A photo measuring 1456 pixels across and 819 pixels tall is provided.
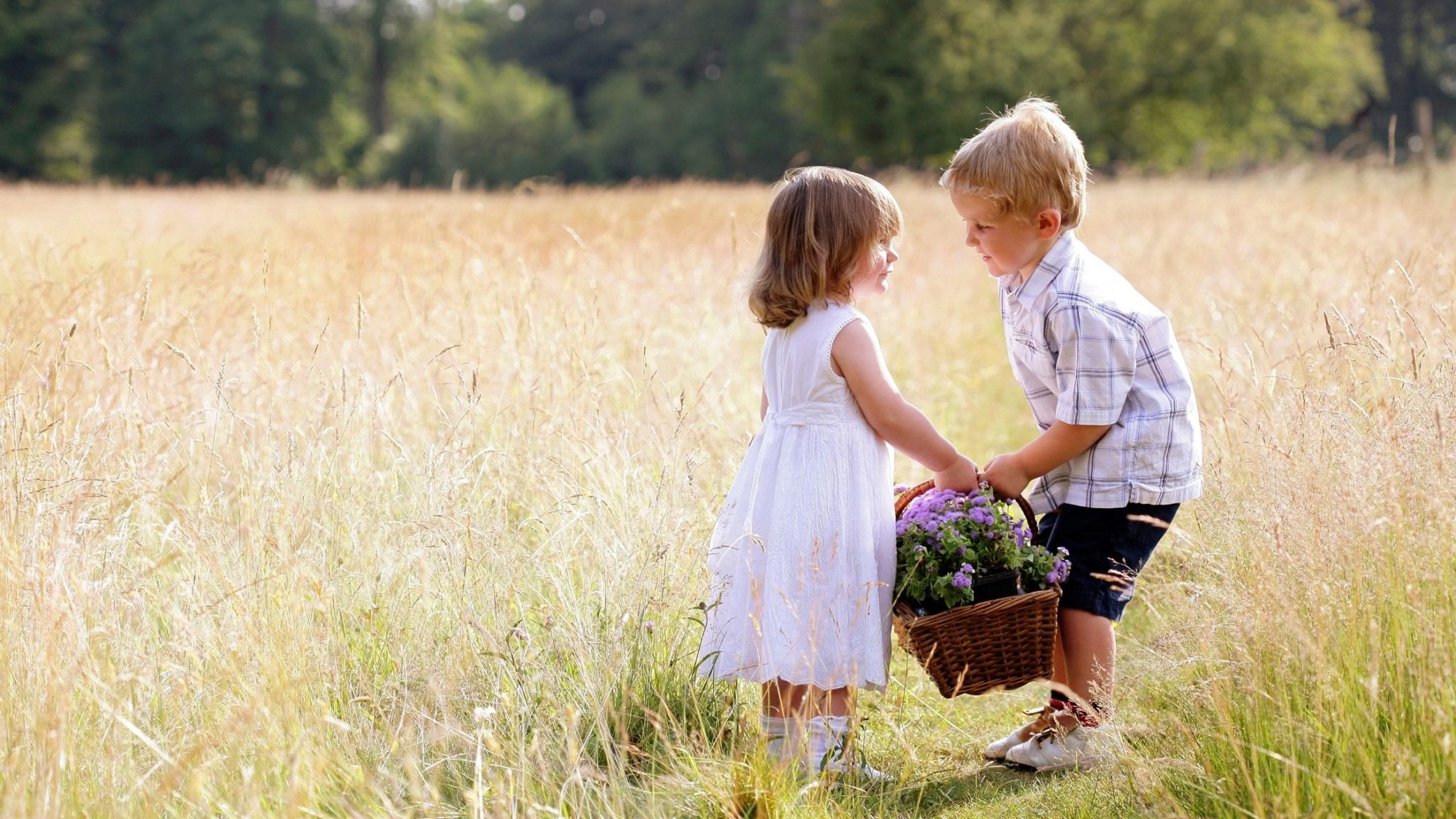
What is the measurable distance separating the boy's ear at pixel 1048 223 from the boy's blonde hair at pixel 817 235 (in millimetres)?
333

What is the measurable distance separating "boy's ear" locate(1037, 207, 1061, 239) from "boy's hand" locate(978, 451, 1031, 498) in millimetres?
518

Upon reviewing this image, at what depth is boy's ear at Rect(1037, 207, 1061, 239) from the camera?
2775 mm

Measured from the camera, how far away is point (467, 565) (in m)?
2.85

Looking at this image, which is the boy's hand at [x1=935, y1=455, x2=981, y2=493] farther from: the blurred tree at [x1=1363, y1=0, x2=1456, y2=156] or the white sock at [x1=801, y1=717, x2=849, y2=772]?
the blurred tree at [x1=1363, y1=0, x2=1456, y2=156]

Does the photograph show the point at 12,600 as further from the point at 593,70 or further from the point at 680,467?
the point at 593,70

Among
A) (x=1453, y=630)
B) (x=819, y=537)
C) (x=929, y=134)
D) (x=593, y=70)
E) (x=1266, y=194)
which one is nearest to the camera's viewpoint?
(x=1453, y=630)

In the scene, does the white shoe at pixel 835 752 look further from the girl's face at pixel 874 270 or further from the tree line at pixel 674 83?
the tree line at pixel 674 83

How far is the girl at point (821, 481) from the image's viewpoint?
263 centimetres

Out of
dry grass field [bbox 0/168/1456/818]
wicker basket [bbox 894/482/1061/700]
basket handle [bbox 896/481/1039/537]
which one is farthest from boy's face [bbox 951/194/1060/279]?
wicker basket [bbox 894/482/1061/700]

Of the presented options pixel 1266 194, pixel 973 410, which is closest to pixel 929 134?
pixel 1266 194

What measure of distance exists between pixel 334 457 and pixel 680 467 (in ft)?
2.95

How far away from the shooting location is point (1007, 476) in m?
2.79

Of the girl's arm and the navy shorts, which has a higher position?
the girl's arm

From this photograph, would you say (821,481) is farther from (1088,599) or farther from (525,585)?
(525,585)
